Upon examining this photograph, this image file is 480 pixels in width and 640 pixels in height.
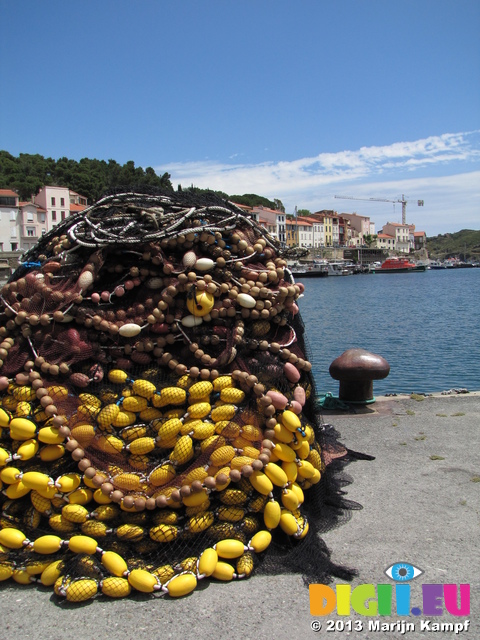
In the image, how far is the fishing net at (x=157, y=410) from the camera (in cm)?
413

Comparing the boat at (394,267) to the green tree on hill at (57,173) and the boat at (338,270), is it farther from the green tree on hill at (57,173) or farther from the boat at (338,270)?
the green tree on hill at (57,173)

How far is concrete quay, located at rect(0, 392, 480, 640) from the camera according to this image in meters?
3.53

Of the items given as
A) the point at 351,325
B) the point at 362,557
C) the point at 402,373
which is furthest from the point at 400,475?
the point at 351,325

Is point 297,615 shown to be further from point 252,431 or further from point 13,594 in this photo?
point 13,594

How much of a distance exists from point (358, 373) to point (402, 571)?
4.35 m

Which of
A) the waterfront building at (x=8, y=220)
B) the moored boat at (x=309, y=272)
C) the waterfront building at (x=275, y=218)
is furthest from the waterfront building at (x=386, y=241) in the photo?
the waterfront building at (x=8, y=220)

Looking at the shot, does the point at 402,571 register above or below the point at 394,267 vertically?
below

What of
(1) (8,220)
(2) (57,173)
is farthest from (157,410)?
(2) (57,173)

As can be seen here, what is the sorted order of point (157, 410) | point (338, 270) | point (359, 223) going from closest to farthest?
point (157, 410), point (338, 270), point (359, 223)

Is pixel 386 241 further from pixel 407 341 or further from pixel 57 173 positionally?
pixel 407 341

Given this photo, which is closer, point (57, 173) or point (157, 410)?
point (157, 410)

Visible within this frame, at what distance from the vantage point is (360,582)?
401 cm

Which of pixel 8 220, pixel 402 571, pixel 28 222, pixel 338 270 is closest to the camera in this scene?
pixel 402 571

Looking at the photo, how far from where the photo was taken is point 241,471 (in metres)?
4.24
